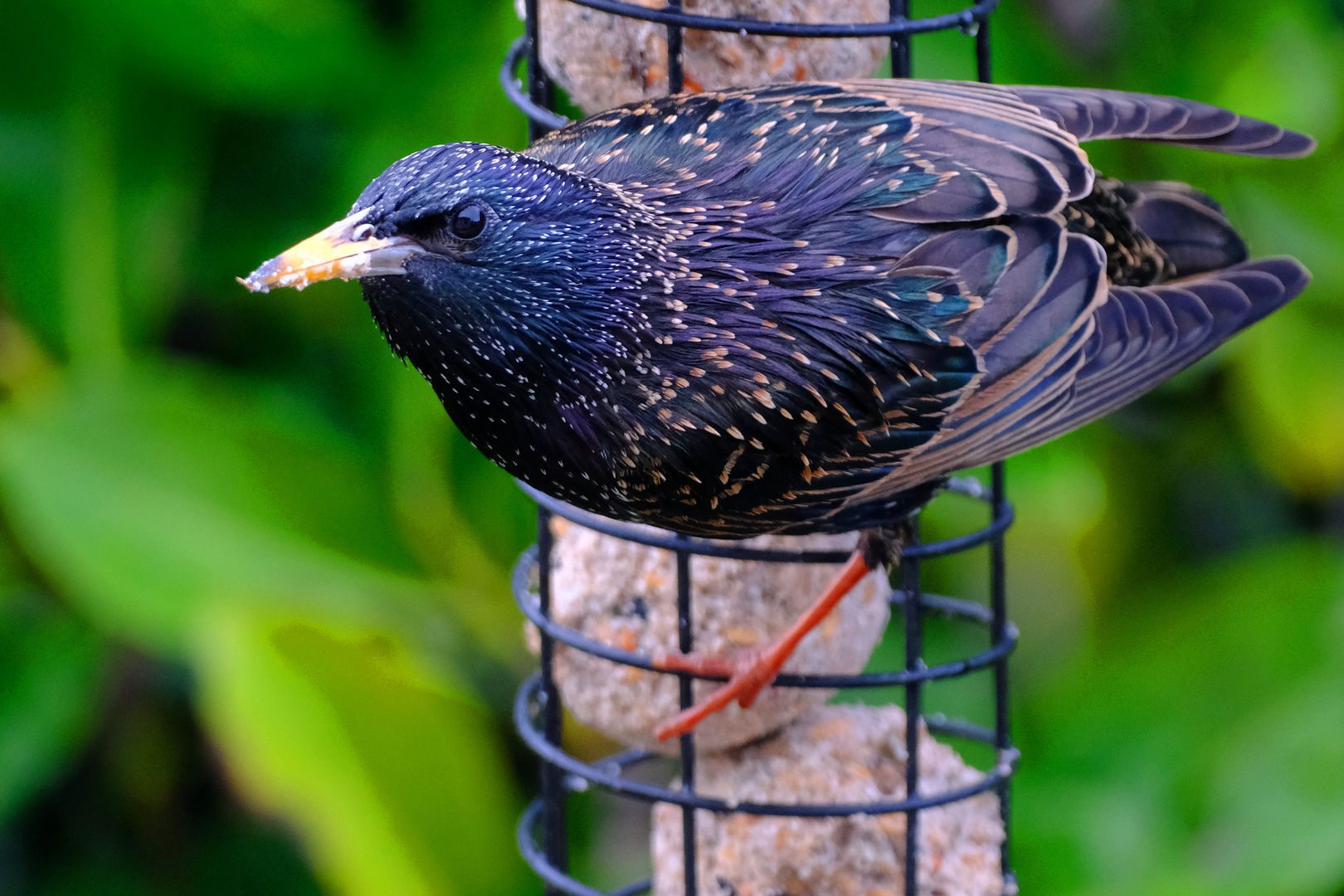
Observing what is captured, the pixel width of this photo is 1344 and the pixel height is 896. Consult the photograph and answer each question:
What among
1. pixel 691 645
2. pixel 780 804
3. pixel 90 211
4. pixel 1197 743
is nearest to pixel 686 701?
pixel 691 645

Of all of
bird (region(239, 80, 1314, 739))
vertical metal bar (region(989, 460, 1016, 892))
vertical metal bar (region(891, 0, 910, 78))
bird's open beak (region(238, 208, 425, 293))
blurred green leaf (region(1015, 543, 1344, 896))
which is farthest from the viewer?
blurred green leaf (region(1015, 543, 1344, 896))

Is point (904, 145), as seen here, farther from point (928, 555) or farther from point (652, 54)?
point (928, 555)

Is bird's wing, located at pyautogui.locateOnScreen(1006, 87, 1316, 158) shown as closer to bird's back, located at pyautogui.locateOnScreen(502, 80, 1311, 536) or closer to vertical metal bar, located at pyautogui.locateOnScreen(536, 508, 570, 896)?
bird's back, located at pyautogui.locateOnScreen(502, 80, 1311, 536)

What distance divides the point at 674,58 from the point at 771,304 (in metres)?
0.39

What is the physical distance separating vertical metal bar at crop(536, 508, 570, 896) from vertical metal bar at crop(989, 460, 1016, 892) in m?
0.66

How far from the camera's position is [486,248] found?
1.97 m

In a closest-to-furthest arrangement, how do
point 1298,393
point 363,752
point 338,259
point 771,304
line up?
point 338,259 < point 771,304 < point 363,752 < point 1298,393

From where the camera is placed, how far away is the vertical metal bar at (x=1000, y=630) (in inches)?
99.8

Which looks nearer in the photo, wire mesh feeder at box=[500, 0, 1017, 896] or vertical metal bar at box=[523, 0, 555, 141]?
wire mesh feeder at box=[500, 0, 1017, 896]

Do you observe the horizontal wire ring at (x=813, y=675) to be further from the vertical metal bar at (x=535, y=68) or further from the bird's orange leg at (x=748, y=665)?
the vertical metal bar at (x=535, y=68)

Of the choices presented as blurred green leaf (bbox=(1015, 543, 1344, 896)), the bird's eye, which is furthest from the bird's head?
blurred green leaf (bbox=(1015, 543, 1344, 896))

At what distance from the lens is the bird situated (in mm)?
2035

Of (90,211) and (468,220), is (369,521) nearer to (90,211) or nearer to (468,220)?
(90,211)

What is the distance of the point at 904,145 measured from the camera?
2189 millimetres
